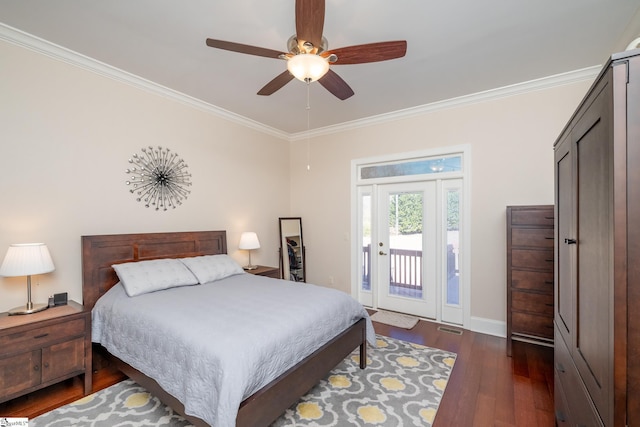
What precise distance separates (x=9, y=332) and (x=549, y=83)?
5.24m

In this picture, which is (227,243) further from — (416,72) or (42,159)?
(416,72)

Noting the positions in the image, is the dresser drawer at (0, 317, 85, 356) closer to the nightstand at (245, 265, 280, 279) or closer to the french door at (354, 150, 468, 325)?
the nightstand at (245, 265, 280, 279)

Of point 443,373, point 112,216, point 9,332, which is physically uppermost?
point 112,216

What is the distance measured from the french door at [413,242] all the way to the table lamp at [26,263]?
11.6 ft

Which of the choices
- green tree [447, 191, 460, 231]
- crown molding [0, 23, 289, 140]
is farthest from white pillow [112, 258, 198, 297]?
green tree [447, 191, 460, 231]

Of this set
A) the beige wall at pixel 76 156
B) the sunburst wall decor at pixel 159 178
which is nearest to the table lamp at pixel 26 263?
the beige wall at pixel 76 156

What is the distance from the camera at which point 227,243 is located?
161 inches

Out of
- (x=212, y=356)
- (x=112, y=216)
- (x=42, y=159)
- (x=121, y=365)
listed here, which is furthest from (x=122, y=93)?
(x=212, y=356)

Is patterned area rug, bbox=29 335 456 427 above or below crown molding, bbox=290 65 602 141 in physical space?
below

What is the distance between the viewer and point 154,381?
1.98m

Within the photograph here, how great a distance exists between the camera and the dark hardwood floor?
2.04 m

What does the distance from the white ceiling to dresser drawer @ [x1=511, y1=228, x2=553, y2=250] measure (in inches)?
63.7

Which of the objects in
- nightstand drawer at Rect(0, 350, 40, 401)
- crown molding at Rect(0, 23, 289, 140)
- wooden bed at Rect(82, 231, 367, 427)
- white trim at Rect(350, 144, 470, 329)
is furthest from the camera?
white trim at Rect(350, 144, 470, 329)

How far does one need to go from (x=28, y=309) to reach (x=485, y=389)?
12.2 ft
